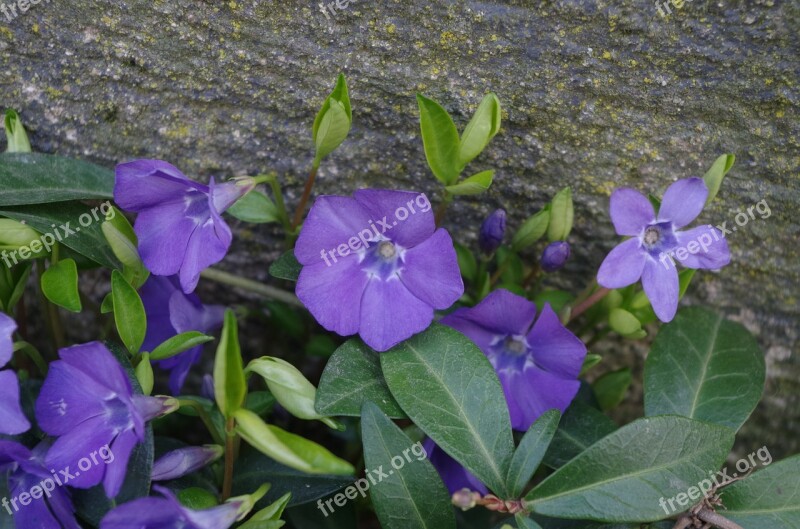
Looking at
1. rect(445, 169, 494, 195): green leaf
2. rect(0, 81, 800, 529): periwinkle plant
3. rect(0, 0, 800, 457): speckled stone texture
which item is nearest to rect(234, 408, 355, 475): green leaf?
rect(0, 81, 800, 529): periwinkle plant

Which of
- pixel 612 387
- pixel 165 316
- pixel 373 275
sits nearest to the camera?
pixel 373 275

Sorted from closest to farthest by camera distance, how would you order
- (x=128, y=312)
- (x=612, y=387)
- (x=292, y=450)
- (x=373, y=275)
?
(x=292, y=450) → (x=128, y=312) → (x=373, y=275) → (x=612, y=387)

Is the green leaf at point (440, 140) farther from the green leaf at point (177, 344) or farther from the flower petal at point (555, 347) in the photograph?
the green leaf at point (177, 344)

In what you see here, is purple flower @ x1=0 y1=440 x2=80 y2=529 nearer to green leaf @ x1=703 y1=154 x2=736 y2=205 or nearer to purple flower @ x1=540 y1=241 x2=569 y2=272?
purple flower @ x1=540 y1=241 x2=569 y2=272

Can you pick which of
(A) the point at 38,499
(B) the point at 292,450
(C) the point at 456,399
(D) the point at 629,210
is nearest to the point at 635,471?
(C) the point at 456,399

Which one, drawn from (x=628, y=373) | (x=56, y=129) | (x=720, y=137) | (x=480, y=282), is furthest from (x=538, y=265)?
(x=56, y=129)

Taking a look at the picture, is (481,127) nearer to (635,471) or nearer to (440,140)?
(440,140)

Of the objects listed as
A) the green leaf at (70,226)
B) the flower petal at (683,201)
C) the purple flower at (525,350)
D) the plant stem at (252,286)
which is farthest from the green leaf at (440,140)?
the green leaf at (70,226)

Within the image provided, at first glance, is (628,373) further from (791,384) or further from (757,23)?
(757,23)
